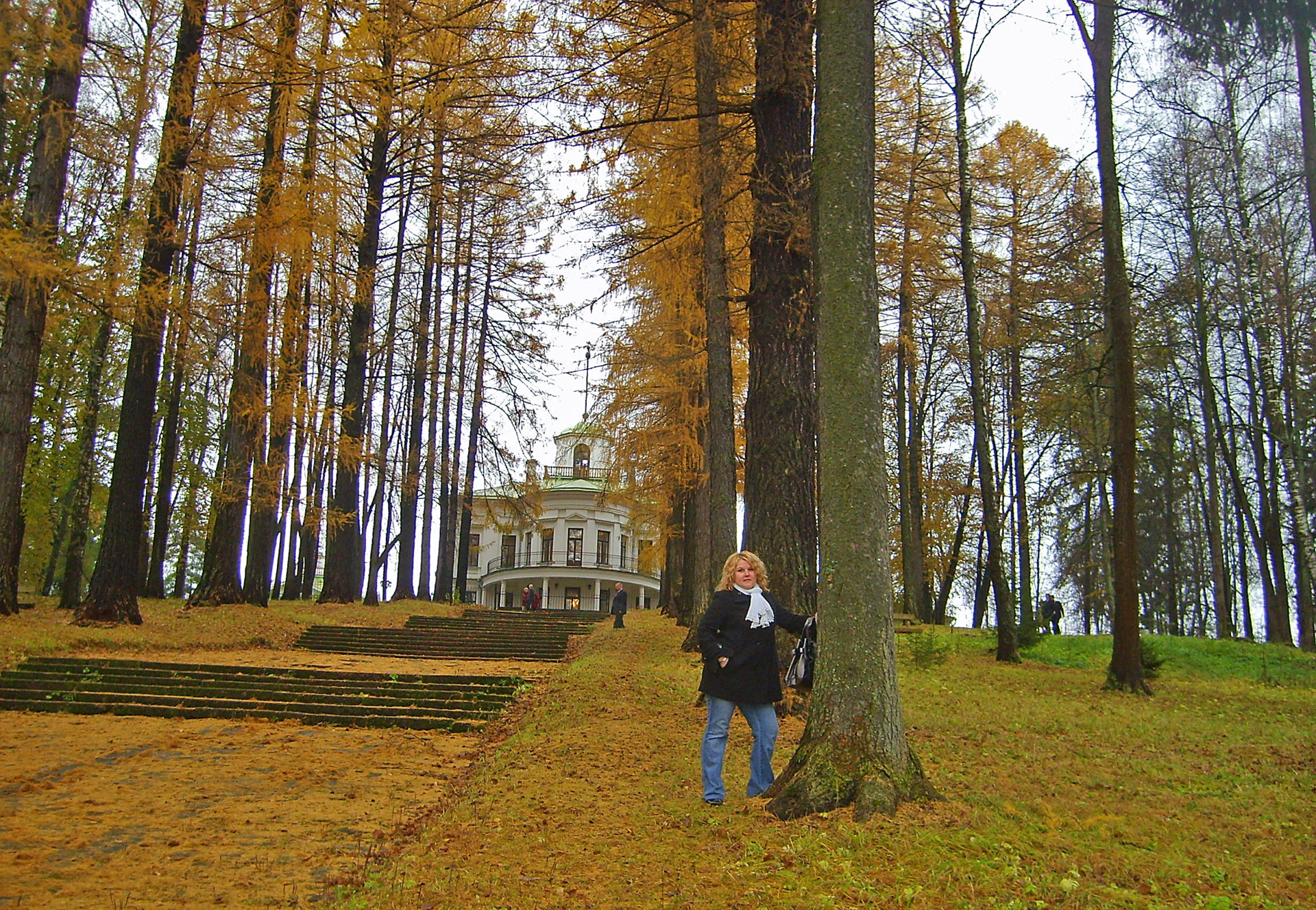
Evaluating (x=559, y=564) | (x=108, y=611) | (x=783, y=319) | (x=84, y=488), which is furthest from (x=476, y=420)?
(x=559, y=564)

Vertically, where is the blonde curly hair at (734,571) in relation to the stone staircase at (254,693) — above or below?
above

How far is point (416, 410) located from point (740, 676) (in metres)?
21.7

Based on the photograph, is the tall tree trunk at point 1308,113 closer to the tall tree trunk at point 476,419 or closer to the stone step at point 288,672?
the stone step at point 288,672

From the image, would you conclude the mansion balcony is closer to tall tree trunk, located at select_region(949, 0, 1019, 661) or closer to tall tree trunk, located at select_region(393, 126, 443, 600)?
tall tree trunk, located at select_region(393, 126, 443, 600)

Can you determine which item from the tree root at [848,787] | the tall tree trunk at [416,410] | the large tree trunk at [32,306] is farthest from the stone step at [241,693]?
the tall tree trunk at [416,410]

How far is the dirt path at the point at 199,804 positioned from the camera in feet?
14.4

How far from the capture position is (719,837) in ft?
14.9

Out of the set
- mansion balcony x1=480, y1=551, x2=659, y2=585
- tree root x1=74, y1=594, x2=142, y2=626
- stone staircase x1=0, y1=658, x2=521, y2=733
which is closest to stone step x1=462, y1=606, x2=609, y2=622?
tree root x1=74, y1=594, x2=142, y2=626

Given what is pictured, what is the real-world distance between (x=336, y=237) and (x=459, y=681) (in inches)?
359

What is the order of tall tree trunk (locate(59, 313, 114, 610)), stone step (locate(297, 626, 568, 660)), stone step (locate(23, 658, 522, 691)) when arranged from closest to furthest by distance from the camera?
stone step (locate(23, 658, 522, 691)) → stone step (locate(297, 626, 568, 660)) → tall tree trunk (locate(59, 313, 114, 610))

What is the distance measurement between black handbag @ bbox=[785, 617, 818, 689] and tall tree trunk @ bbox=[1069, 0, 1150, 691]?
7414 millimetres

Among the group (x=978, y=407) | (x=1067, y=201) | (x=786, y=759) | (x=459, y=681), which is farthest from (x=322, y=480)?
(x=786, y=759)

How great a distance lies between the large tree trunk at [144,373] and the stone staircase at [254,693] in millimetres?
3067

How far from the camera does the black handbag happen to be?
5613 mm
